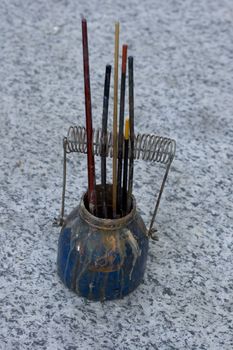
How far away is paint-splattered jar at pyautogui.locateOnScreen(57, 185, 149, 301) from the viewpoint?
98 cm

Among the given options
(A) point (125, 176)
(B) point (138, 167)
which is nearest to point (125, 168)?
(A) point (125, 176)

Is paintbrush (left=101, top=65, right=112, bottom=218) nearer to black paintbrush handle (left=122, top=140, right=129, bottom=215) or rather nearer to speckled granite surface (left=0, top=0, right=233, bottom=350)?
black paintbrush handle (left=122, top=140, right=129, bottom=215)

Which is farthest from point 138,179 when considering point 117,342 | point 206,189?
point 117,342

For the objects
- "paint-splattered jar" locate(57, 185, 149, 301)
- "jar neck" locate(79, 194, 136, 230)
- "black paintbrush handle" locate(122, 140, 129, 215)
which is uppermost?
"black paintbrush handle" locate(122, 140, 129, 215)

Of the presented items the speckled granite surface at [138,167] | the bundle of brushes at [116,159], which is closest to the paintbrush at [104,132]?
the bundle of brushes at [116,159]

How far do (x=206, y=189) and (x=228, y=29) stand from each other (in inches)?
24.8

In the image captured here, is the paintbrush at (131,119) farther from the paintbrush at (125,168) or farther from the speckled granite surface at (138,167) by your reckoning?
the speckled granite surface at (138,167)

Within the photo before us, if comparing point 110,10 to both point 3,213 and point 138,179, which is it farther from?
point 3,213

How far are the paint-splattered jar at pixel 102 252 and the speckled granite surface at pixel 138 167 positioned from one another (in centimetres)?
5

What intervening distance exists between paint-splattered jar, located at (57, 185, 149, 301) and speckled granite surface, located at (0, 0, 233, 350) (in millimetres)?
53

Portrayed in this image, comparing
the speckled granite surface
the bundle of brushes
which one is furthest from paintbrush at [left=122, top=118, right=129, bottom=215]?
the speckled granite surface

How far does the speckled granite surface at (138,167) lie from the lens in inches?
41.0

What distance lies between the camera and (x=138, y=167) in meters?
1.33

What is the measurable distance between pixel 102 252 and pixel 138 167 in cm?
38
